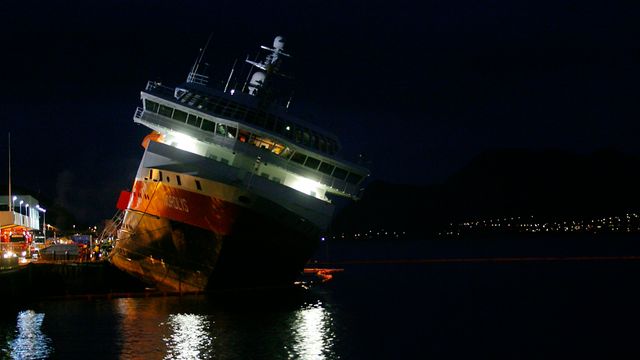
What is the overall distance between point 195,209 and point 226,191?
1.89m

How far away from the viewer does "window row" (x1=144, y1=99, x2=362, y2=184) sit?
142ft

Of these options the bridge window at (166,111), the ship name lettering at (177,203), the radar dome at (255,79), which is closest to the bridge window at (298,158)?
the ship name lettering at (177,203)

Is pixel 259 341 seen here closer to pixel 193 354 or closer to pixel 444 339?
pixel 193 354

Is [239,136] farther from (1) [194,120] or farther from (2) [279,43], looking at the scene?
(2) [279,43]

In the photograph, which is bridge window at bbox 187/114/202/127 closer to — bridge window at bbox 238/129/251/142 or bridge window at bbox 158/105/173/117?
bridge window at bbox 158/105/173/117

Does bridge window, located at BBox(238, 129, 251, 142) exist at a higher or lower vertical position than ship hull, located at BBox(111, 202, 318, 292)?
higher

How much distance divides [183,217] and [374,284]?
3201cm

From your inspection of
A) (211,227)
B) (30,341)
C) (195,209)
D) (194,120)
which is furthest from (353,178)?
(30,341)

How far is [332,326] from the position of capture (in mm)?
39719

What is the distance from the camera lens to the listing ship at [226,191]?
4131 centimetres

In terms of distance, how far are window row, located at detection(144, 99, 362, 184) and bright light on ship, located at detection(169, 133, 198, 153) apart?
0.90 meters

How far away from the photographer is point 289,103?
4838 centimetres

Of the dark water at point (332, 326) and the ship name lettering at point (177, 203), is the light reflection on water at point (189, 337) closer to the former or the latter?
the dark water at point (332, 326)

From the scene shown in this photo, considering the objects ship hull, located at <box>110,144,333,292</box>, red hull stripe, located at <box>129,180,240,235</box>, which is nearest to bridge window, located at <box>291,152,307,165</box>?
ship hull, located at <box>110,144,333,292</box>
